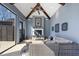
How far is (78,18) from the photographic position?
3.77 metres

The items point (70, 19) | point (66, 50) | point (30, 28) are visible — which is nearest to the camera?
point (66, 50)

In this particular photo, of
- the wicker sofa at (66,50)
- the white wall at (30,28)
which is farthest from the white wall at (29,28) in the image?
the wicker sofa at (66,50)

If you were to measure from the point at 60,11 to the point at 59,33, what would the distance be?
3.40 feet

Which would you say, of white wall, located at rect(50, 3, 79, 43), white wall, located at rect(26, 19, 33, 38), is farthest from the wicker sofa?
white wall, located at rect(26, 19, 33, 38)

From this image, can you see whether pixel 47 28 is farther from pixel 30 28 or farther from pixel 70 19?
pixel 70 19

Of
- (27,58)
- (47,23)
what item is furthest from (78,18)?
(27,58)

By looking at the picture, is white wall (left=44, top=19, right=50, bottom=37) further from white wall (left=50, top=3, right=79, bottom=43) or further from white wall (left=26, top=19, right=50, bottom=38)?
white wall (left=50, top=3, right=79, bottom=43)

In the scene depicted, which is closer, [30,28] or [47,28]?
[30,28]

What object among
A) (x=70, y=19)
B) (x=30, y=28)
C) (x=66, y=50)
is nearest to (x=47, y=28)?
(x=30, y=28)

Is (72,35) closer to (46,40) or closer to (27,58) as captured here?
(46,40)

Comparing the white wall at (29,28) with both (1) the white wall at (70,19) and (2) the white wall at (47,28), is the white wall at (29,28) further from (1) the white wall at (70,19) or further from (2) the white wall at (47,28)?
(1) the white wall at (70,19)

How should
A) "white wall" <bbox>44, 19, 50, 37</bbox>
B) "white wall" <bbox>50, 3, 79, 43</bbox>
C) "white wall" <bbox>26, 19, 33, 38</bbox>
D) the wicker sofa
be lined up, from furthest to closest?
1. "white wall" <bbox>44, 19, 50, 37</bbox>
2. "white wall" <bbox>26, 19, 33, 38</bbox>
3. "white wall" <bbox>50, 3, 79, 43</bbox>
4. the wicker sofa

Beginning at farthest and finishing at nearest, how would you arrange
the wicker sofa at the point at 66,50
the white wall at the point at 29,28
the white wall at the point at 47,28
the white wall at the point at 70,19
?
the white wall at the point at 47,28 < the white wall at the point at 29,28 < the white wall at the point at 70,19 < the wicker sofa at the point at 66,50

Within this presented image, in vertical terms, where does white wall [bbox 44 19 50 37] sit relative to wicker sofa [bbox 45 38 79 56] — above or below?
above
